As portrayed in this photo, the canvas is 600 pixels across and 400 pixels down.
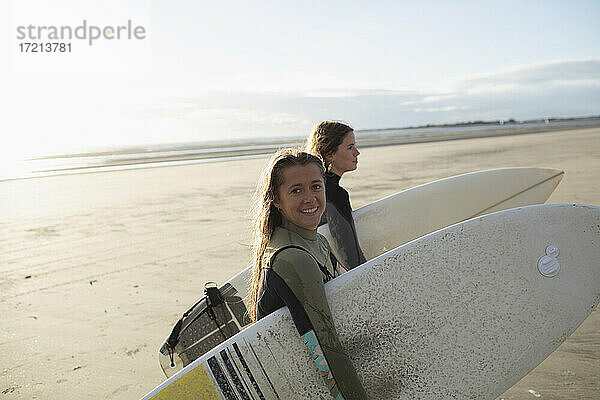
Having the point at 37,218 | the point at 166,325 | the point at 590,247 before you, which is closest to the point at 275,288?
the point at 590,247

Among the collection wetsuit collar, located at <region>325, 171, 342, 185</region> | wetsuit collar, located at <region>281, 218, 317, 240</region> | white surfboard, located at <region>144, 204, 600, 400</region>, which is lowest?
white surfboard, located at <region>144, 204, 600, 400</region>

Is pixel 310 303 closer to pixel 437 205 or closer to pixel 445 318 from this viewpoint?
pixel 445 318

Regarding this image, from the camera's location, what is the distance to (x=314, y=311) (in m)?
1.63

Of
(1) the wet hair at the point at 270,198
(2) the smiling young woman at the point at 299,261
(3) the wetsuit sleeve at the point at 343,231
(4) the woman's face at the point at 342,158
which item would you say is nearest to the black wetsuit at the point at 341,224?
(3) the wetsuit sleeve at the point at 343,231

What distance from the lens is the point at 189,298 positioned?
4047mm

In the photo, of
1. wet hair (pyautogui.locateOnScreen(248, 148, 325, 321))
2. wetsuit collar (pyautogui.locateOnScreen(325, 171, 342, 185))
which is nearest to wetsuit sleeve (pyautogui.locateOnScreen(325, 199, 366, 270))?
wetsuit collar (pyautogui.locateOnScreen(325, 171, 342, 185))

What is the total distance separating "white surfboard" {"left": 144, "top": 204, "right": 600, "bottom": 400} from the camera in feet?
6.26

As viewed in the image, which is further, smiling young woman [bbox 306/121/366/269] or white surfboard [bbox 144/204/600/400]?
smiling young woman [bbox 306/121/366/269]

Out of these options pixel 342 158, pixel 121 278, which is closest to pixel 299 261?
pixel 342 158

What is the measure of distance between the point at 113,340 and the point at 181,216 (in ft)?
13.6

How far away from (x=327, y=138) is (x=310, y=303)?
4.93 feet

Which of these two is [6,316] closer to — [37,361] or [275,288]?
[37,361]

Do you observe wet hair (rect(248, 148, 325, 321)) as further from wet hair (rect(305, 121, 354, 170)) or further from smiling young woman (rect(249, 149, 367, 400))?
wet hair (rect(305, 121, 354, 170))

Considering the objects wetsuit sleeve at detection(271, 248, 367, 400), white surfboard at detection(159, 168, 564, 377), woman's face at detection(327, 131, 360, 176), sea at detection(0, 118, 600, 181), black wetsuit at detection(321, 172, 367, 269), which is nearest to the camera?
wetsuit sleeve at detection(271, 248, 367, 400)
